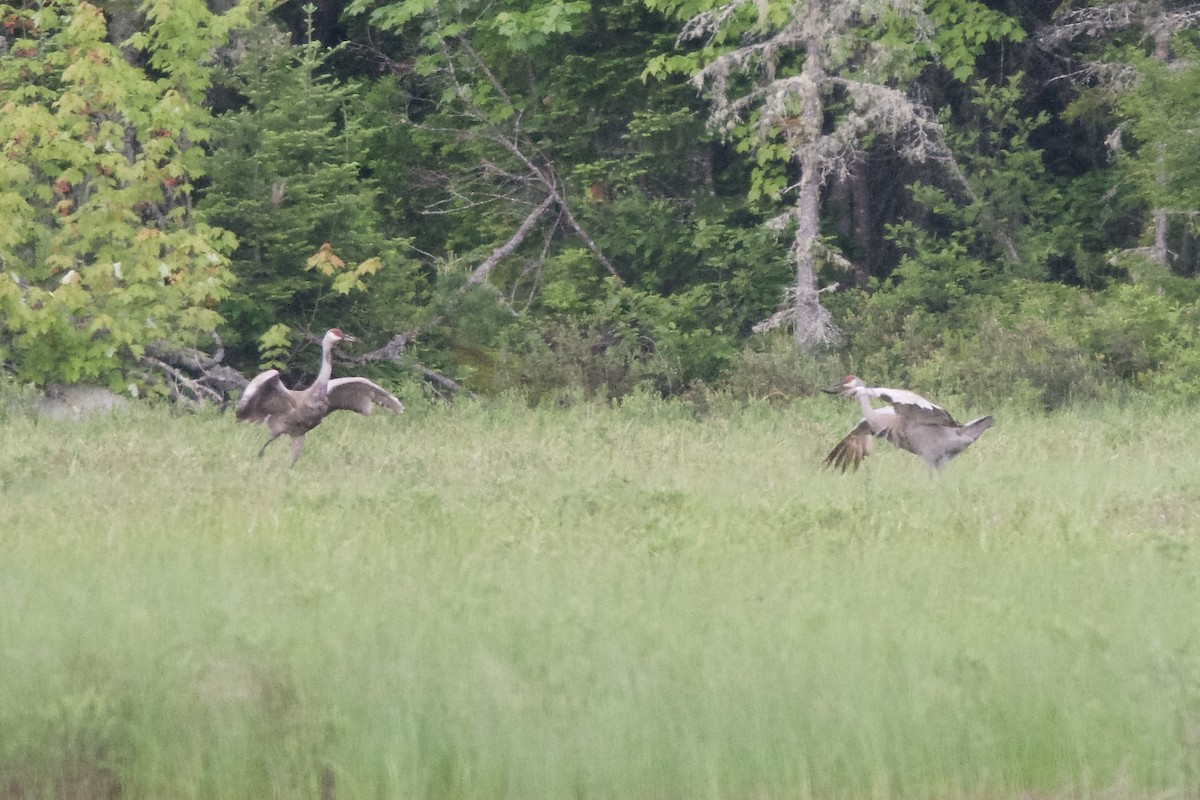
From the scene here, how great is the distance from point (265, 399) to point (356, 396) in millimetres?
883

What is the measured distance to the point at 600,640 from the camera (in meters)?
7.09

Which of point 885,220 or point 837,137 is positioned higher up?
point 837,137

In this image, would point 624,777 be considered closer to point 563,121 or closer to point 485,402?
point 485,402

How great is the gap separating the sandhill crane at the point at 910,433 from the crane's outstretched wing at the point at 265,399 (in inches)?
178

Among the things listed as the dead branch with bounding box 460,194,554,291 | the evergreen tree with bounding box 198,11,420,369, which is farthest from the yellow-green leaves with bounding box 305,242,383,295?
the dead branch with bounding box 460,194,554,291

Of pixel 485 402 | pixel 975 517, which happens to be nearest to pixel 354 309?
pixel 485 402

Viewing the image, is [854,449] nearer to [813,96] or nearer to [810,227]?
[810,227]

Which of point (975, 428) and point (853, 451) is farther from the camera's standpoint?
point (853, 451)

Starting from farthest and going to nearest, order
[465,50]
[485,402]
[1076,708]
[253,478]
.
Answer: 1. [465,50]
2. [485,402]
3. [253,478]
4. [1076,708]

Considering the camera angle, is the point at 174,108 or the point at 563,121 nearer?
the point at 174,108

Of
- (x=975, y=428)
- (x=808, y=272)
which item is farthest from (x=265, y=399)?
(x=808, y=272)

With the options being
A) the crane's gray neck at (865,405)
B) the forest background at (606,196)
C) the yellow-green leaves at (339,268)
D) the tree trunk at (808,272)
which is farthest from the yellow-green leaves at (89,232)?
the crane's gray neck at (865,405)

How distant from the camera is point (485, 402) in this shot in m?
20.3

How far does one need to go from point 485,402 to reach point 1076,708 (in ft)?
47.1
